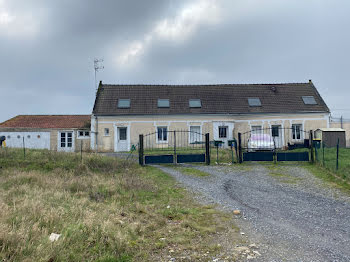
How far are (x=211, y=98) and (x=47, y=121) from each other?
15532mm

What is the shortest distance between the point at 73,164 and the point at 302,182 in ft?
30.4

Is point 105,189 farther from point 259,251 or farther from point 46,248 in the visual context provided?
point 259,251

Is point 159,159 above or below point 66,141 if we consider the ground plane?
below

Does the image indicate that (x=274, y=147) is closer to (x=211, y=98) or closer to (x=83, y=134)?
(x=211, y=98)

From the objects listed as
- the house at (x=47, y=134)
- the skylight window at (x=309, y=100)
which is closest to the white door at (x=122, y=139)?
the house at (x=47, y=134)

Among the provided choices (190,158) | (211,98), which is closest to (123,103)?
(211,98)

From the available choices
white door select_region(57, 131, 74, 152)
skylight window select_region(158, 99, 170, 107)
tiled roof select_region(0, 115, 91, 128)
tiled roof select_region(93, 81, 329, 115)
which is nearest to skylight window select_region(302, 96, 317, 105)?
tiled roof select_region(93, 81, 329, 115)

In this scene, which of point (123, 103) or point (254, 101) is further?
point (254, 101)

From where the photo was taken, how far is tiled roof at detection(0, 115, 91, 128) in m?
22.6

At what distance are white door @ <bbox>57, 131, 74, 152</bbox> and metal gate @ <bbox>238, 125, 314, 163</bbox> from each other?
14768mm

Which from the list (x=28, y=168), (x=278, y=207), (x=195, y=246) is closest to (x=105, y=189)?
(x=195, y=246)

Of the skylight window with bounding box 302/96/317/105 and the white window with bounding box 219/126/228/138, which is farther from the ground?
the skylight window with bounding box 302/96/317/105

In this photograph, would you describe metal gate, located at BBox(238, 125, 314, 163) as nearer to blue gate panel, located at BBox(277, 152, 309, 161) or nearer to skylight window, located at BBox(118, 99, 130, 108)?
blue gate panel, located at BBox(277, 152, 309, 161)

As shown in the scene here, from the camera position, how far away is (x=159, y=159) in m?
12.4
